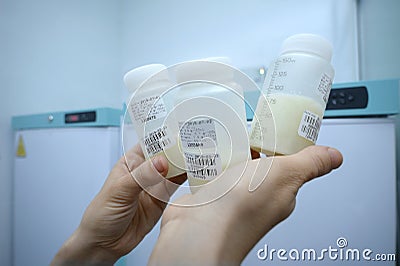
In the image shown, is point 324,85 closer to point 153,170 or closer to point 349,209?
point 153,170

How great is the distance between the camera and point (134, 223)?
44cm

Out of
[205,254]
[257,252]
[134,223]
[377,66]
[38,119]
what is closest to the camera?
[205,254]

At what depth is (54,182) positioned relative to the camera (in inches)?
31.5

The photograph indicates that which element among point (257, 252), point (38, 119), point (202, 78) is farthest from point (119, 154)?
point (202, 78)

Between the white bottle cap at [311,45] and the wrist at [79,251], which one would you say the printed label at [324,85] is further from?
the wrist at [79,251]

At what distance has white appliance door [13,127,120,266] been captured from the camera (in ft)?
2.44

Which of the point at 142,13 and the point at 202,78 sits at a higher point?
the point at 142,13

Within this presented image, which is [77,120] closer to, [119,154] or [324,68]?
[119,154]

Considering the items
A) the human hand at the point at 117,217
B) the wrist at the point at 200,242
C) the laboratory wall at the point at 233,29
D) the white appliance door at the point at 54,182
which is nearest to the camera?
the wrist at the point at 200,242

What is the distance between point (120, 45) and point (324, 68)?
45.6 inches

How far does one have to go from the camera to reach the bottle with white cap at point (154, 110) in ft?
0.92

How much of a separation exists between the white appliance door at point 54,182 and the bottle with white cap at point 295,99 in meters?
0.57

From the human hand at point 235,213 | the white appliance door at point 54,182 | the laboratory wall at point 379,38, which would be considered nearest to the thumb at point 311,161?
the human hand at point 235,213

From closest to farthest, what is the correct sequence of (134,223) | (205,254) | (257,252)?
(205,254) → (134,223) → (257,252)
